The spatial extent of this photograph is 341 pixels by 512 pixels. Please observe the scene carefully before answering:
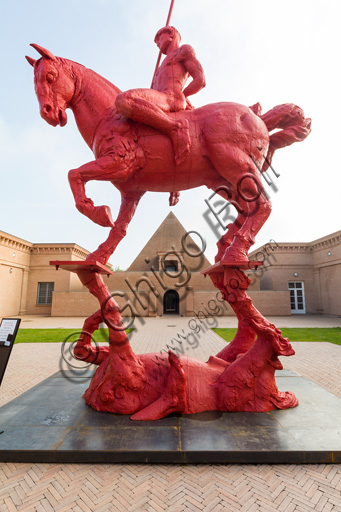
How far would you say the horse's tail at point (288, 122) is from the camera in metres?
4.13

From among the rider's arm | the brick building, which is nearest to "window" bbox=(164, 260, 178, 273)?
the brick building

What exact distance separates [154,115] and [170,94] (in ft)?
2.54

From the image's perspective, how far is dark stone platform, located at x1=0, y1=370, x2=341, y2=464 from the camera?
8.88 ft

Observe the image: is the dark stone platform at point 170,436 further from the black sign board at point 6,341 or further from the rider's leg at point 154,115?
A: the rider's leg at point 154,115

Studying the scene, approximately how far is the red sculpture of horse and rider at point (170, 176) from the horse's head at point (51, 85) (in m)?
0.01

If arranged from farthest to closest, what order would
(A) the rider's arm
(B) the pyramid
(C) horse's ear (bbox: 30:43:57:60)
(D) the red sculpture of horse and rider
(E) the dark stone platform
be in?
(B) the pyramid → (A) the rider's arm → (D) the red sculpture of horse and rider → (C) horse's ear (bbox: 30:43:57:60) → (E) the dark stone platform

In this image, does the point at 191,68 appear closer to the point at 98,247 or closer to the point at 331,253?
the point at 98,247

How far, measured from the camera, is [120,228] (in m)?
4.27

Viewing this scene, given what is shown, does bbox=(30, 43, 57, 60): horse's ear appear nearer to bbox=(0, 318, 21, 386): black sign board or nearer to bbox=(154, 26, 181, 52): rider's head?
bbox=(154, 26, 181, 52): rider's head

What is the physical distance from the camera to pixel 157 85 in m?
4.18

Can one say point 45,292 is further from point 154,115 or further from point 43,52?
point 154,115

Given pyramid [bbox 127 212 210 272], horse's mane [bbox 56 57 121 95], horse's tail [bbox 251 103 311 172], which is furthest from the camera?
pyramid [bbox 127 212 210 272]

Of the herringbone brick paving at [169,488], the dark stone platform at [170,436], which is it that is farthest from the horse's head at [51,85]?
the herringbone brick paving at [169,488]

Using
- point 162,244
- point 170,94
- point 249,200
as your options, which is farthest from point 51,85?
point 162,244
